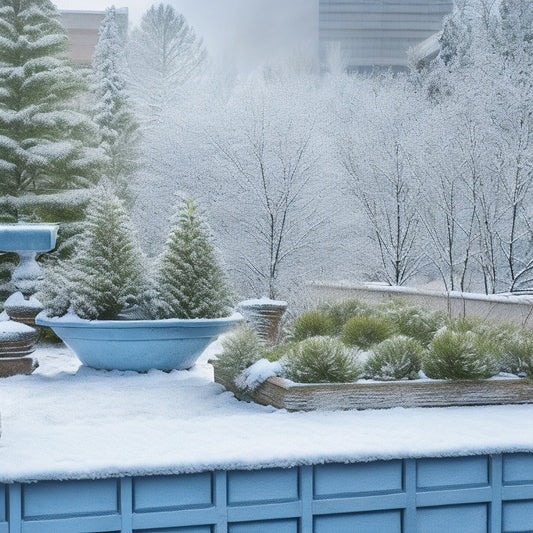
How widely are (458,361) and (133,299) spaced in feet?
7.73

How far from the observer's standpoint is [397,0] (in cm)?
8931

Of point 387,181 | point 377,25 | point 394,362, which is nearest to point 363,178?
point 387,181

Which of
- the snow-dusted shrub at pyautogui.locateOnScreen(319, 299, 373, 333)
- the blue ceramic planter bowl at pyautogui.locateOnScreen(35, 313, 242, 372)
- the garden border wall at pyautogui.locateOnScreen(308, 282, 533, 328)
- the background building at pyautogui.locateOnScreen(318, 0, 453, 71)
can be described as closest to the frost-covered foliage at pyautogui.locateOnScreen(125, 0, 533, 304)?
the garden border wall at pyautogui.locateOnScreen(308, 282, 533, 328)

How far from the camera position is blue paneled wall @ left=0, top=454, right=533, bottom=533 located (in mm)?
2781

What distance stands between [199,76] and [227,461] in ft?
74.1

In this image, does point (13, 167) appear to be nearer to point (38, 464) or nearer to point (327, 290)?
point (327, 290)

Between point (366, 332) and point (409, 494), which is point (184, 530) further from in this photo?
point (366, 332)

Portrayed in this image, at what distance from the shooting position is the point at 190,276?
5.34 metres

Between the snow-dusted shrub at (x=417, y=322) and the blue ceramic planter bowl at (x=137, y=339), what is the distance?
3.77 ft

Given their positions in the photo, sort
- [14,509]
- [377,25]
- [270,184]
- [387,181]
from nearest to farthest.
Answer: [14,509] < [270,184] < [387,181] < [377,25]

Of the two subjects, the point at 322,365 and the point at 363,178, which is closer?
the point at 322,365

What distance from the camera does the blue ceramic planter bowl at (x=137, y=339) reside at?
499 cm

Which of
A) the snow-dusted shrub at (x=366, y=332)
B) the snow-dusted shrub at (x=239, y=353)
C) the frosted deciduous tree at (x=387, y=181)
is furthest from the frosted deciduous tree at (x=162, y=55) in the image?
the snow-dusted shrub at (x=239, y=353)

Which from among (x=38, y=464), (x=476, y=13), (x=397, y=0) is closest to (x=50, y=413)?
(x=38, y=464)
